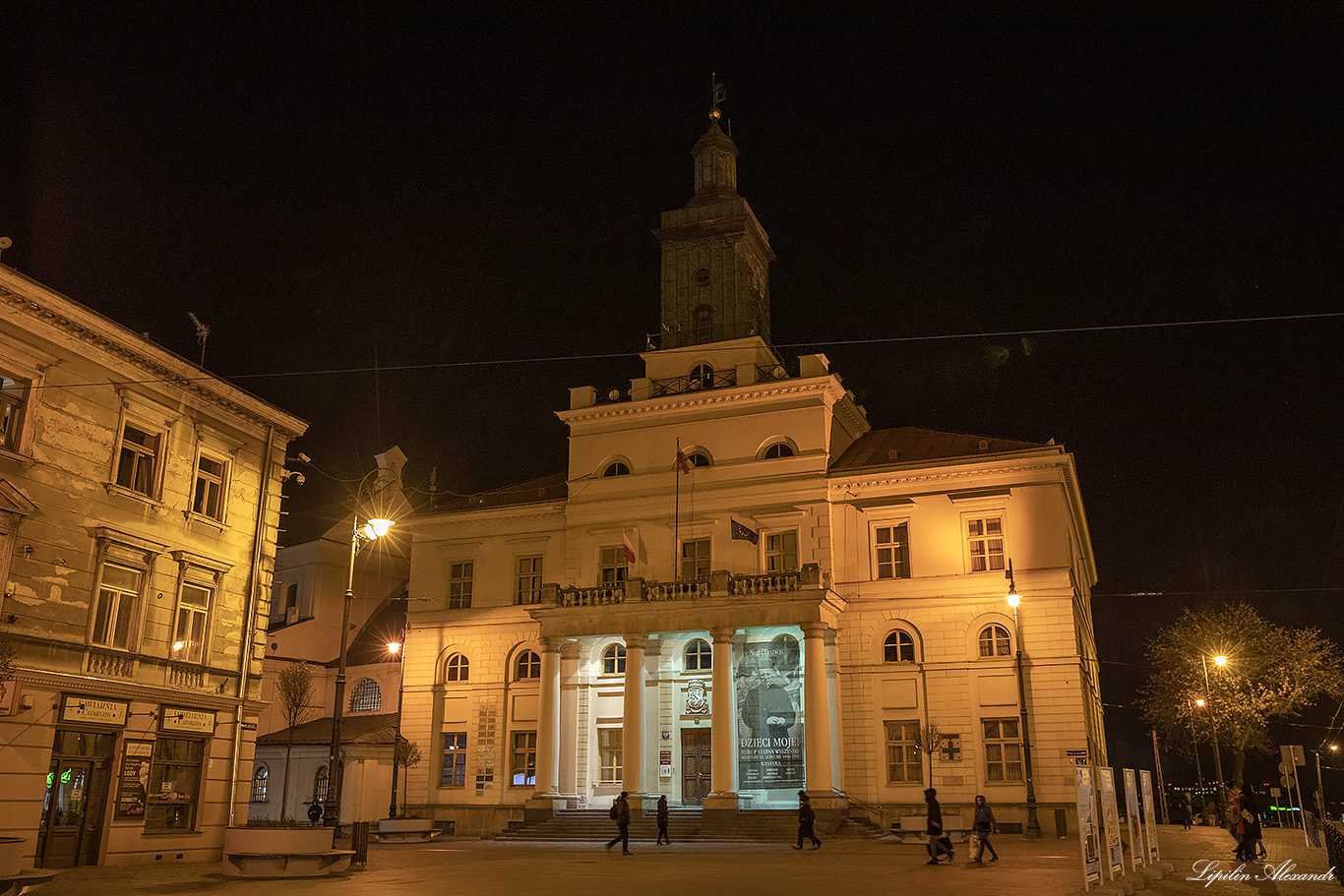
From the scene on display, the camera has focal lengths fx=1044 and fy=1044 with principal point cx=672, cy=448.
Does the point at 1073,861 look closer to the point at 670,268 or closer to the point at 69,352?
the point at 69,352

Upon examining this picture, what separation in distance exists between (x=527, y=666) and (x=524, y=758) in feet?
11.3

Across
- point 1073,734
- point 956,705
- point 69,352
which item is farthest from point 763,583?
point 69,352


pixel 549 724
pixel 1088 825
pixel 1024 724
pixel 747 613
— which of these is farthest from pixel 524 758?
pixel 1088 825

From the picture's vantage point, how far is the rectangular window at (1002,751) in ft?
108

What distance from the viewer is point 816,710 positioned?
32.5 meters

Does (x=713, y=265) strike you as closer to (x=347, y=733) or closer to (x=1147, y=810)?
(x=347, y=733)

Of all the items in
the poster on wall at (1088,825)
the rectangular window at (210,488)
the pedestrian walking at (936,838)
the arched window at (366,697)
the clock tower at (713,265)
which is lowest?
the pedestrian walking at (936,838)

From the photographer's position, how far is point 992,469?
35.4 meters

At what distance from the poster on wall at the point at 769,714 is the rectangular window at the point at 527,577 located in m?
9.67

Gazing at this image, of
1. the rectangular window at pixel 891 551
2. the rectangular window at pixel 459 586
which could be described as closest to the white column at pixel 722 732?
the rectangular window at pixel 891 551

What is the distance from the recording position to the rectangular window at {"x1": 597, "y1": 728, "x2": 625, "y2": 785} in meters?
37.1

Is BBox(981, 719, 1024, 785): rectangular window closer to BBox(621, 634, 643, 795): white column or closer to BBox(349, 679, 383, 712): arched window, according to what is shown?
BBox(621, 634, 643, 795): white column

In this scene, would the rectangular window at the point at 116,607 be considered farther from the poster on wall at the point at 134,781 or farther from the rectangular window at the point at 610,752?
the rectangular window at the point at 610,752

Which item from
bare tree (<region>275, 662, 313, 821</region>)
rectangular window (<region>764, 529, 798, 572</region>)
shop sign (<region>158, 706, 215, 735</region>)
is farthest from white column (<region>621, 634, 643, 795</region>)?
bare tree (<region>275, 662, 313, 821</region>)
